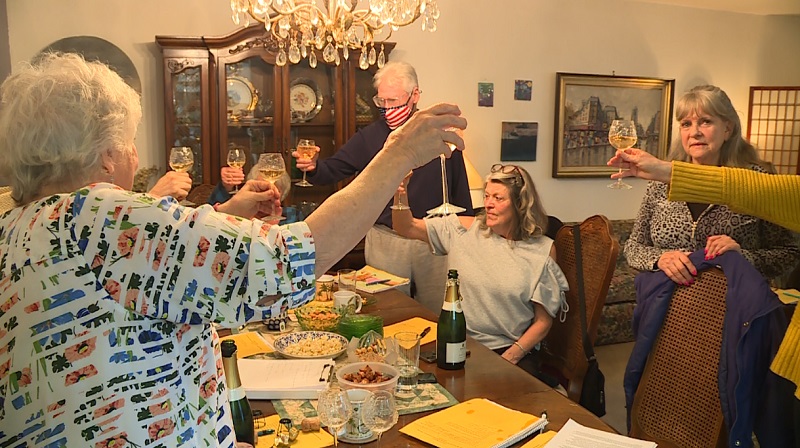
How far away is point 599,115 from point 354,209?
14.7 ft

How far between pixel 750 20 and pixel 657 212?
412cm

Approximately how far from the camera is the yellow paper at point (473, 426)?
1.33 meters

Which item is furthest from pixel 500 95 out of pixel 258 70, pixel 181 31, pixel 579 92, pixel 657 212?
pixel 657 212

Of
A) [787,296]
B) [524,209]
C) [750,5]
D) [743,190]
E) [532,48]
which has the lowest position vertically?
[787,296]

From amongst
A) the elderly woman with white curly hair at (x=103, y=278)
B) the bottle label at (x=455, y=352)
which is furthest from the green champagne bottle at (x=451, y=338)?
the elderly woman with white curly hair at (x=103, y=278)

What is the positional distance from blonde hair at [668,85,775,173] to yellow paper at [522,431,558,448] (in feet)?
4.66

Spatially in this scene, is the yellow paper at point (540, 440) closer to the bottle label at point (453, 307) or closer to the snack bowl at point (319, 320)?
the bottle label at point (453, 307)

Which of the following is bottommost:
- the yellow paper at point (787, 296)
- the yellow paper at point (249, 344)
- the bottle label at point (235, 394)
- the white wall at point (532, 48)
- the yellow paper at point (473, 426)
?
the yellow paper at point (787, 296)

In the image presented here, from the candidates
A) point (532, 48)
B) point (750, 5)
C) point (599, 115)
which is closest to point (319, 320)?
point (532, 48)

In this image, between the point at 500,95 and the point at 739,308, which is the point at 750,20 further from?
the point at 739,308

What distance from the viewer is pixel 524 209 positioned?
96.9 inches

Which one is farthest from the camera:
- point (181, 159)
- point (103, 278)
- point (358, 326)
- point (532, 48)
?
point (532, 48)

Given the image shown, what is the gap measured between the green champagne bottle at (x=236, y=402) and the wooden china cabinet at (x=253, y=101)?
2.87 meters

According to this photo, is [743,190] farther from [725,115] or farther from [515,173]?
[515,173]
